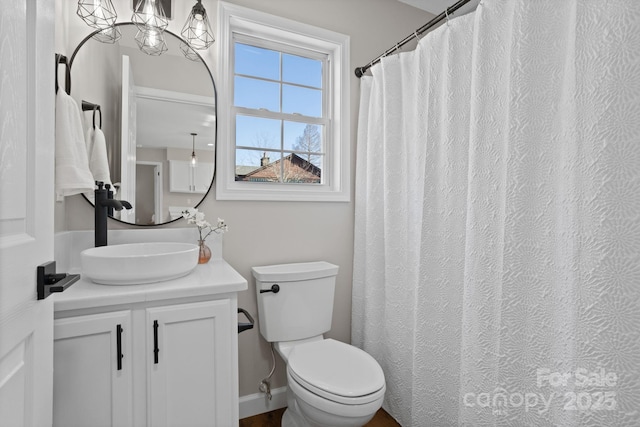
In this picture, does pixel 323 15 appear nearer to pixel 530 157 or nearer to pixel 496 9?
pixel 496 9

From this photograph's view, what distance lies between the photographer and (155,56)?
1531 mm

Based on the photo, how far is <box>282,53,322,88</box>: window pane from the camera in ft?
6.49

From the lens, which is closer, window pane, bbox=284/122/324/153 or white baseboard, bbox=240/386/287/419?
white baseboard, bbox=240/386/287/419

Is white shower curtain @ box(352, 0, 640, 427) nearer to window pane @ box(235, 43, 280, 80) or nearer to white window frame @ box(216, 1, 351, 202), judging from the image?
white window frame @ box(216, 1, 351, 202)

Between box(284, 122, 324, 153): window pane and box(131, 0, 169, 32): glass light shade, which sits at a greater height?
box(131, 0, 169, 32): glass light shade

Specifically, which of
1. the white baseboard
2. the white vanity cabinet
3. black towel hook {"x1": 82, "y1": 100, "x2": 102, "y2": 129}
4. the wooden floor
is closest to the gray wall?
the white baseboard

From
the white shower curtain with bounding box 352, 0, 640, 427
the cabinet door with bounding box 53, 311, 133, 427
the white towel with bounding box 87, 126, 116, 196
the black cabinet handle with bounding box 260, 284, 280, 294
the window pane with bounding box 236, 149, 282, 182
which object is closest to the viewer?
the white shower curtain with bounding box 352, 0, 640, 427

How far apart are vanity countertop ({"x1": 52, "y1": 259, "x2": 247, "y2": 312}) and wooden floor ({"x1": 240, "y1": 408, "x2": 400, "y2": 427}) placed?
0.96m

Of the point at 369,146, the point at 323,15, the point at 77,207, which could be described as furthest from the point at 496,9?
the point at 77,207

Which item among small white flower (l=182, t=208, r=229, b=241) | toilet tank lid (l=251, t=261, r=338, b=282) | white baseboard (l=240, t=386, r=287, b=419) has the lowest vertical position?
white baseboard (l=240, t=386, r=287, b=419)

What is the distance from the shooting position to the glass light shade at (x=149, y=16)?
4.63ft

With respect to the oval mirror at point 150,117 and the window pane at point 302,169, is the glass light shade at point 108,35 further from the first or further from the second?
the window pane at point 302,169

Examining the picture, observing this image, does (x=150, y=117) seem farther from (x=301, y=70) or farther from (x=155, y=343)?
(x=155, y=343)

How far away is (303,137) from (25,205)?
153cm
